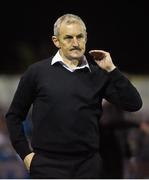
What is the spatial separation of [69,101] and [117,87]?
0.25 m

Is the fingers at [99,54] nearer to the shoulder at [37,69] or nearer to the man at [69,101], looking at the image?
the man at [69,101]

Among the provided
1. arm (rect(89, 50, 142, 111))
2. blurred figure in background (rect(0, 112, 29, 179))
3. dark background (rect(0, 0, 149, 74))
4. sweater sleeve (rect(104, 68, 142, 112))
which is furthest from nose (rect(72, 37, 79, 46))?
dark background (rect(0, 0, 149, 74))

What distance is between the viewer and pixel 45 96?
2926 millimetres

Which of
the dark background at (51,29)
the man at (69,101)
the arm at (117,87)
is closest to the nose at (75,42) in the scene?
the man at (69,101)

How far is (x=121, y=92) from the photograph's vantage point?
300 centimetres

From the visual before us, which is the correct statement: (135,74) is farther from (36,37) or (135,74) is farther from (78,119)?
(78,119)

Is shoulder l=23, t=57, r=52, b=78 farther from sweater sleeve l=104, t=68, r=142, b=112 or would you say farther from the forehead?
sweater sleeve l=104, t=68, r=142, b=112

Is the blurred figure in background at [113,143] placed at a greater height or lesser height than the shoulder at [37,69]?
lesser

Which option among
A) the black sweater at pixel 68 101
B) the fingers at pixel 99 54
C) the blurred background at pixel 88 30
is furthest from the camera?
the blurred background at pixel 88 30

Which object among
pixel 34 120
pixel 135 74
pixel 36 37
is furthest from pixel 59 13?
pixel 34 120

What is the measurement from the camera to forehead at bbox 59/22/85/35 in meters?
2.92

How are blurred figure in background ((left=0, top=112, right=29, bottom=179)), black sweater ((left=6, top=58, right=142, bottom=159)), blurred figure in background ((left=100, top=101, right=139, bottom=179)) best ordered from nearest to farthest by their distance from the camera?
1. black sweater ((left=6, top=58, right=142, bottom=159))
2. blurred figure in background ((left=100, top=101, right=139, bottom=179))
3. blurred figure in background ((left=0, top=112, right=29, bottom=179))

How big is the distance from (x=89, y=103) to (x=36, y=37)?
2848 millimetres

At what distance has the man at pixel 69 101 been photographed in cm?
290
